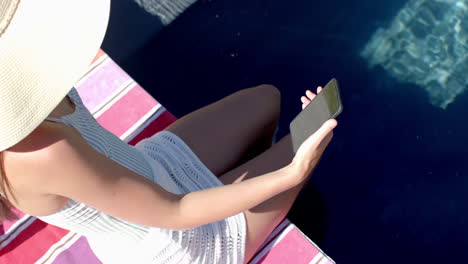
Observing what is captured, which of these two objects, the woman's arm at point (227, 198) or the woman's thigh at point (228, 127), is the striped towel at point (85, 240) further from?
the woman's arm at point (227, 198)

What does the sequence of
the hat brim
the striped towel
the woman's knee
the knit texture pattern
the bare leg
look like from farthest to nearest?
the woman's knee, the striped towel, the bare leg, the knit texture pattern, the hat brim

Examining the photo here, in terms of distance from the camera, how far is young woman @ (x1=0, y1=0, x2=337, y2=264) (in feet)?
3.42

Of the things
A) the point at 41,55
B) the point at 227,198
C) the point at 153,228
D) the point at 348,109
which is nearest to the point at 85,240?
the point at 153,228

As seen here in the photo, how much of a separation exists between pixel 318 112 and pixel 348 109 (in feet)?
3.91

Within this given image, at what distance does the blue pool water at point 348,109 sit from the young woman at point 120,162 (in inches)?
26.7

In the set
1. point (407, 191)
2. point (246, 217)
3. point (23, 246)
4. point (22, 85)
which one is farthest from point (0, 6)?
point (407, 191)

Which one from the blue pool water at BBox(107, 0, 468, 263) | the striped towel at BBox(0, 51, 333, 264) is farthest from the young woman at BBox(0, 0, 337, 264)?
the blue pool water at BBox(107, 0, 468, 263)

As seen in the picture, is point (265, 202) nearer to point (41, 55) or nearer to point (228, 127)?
point (228, 127)

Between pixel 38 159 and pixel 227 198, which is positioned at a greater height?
pixel 38 159

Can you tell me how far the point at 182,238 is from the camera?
1.59 meters

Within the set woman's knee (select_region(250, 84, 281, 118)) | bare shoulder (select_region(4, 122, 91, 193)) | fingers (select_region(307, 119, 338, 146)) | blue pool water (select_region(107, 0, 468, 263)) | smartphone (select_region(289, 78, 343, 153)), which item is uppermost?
bare shoulder (select_region(4, 122, 91, 193))

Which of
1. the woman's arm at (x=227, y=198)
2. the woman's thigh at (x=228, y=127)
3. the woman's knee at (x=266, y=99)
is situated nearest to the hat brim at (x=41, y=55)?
the woman's arm at (x=227, y=198)

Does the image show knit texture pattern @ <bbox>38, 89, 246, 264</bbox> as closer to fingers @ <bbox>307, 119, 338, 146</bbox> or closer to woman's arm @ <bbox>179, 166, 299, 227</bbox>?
woman's arm @ <bbox>179, 166, 299, 227</bbox>

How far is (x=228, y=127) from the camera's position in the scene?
199 cm
